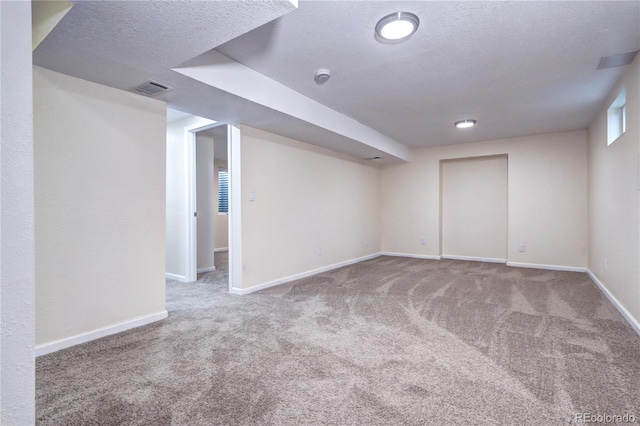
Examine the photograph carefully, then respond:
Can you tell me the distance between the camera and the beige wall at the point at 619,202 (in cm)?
255

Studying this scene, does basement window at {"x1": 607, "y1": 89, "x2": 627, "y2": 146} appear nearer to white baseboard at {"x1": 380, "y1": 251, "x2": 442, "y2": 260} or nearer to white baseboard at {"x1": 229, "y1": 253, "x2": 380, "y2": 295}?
white baseboard at {"x1": 380, "y1": 251, "x2": 442, "y2": 260}

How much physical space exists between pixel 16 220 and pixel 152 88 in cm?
202

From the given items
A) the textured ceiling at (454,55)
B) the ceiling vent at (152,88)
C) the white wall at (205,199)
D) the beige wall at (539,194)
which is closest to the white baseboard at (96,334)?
the ceiling vent at (152,88)

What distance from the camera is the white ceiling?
5.60ft

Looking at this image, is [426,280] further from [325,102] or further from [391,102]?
[325,102]

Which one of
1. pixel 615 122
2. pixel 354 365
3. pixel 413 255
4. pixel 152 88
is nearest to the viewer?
pixel 354 365

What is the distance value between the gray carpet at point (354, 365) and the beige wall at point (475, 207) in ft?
8.19

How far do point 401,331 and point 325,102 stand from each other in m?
2.60

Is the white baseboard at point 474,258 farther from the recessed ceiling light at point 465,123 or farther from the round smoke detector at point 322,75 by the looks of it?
the round smoke detector at point 322,75

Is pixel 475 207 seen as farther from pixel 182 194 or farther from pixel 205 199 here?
pixel 182 194

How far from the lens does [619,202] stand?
3010 mm

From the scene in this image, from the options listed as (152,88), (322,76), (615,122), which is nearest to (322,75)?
(322,76)

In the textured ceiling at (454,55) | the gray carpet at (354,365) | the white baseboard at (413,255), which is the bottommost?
the gray carpet at (354,365)

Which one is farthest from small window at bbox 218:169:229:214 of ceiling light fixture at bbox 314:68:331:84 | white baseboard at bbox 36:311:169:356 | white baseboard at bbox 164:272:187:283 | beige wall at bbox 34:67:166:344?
ceiling light fixture at bbox 314:68:331:84
